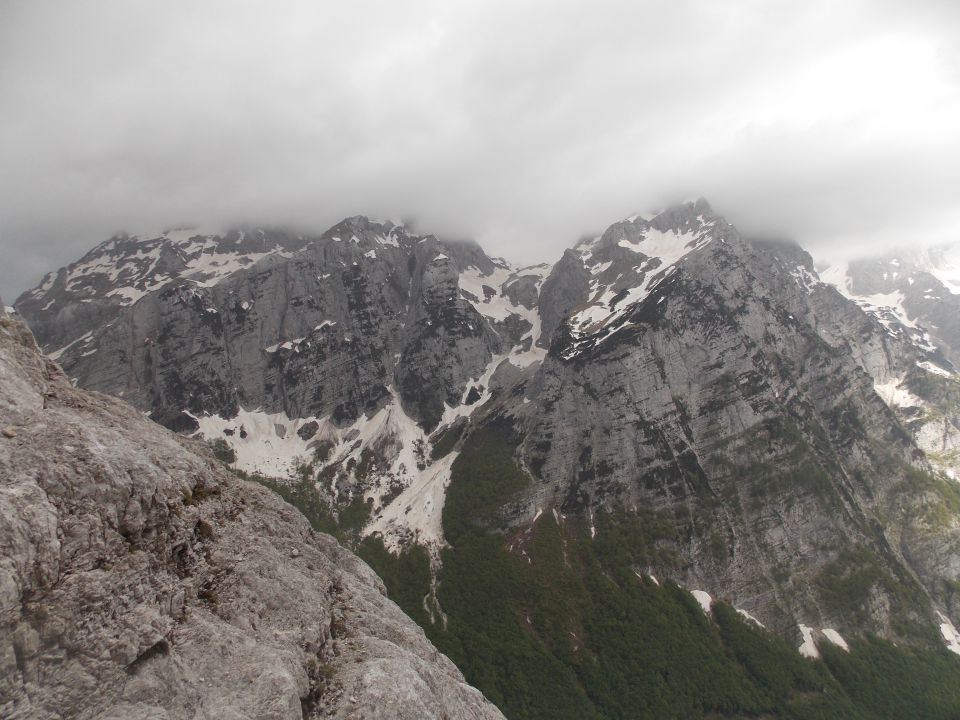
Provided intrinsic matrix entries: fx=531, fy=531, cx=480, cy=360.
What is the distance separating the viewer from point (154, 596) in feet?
60.0

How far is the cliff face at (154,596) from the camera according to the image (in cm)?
1500

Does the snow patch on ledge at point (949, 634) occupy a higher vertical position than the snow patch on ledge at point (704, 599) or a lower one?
lower

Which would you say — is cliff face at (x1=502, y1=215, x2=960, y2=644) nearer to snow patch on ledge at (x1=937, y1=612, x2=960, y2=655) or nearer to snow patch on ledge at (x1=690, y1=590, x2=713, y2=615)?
snow patch on ledge at (x1=690, y1=590, x2=713, y2=615)

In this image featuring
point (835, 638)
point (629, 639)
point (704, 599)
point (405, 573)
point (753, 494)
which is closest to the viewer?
point (629, 639)

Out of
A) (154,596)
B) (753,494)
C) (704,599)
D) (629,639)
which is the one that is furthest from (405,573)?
(154,596)

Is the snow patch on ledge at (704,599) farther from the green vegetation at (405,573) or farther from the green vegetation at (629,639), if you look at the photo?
the green vegetation at (405,573)

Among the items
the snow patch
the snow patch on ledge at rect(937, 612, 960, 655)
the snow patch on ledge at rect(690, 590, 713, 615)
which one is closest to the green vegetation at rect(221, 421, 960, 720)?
the snow patch on ledge at rect(690, 590, 713, 615)

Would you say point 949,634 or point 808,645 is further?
point 949,634

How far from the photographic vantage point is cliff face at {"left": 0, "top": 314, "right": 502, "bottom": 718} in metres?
15.0

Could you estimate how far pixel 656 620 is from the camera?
148 meters

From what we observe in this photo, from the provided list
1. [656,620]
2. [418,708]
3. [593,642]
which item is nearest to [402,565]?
[593,642]

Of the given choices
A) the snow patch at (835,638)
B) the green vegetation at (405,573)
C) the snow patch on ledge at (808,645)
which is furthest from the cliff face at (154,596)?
the snow patch at (835,638)

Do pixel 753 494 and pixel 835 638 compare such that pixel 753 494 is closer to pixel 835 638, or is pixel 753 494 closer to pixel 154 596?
pixel 835 638

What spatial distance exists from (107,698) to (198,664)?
10.4 ft
